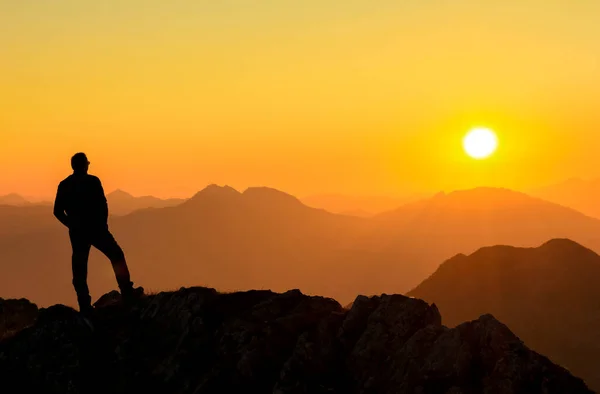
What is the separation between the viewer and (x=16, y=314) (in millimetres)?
21297

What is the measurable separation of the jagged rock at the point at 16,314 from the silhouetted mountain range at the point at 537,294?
82.7 m

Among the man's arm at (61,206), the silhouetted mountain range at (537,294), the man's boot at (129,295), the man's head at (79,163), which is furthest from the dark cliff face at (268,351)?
the silhouetted mountain range at (537,294)

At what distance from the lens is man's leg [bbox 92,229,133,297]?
16375 mm

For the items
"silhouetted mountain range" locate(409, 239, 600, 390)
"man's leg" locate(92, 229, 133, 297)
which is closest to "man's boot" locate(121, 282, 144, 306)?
"man's leg" locate(92, 229, 133, 297)

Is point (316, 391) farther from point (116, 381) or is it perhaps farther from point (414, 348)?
point (116, 381)

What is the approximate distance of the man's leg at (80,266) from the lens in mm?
16188

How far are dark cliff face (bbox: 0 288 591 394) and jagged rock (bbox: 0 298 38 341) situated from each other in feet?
13.4

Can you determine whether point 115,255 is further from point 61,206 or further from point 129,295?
point 61,206

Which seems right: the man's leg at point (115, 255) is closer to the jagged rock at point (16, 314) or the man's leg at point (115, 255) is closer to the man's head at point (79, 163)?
the man's head at point (79, 163)

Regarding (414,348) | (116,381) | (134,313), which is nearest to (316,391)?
(414,348)

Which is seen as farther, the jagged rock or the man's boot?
the jagged rock

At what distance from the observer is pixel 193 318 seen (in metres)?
15.7

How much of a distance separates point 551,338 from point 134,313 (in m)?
101

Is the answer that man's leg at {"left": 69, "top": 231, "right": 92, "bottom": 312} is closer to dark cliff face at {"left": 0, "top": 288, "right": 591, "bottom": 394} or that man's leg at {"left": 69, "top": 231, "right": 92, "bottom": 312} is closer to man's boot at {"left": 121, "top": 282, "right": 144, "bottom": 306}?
dark cliff face at {"left": 0, "top": 288, "right": 591, "bottom": 394}
